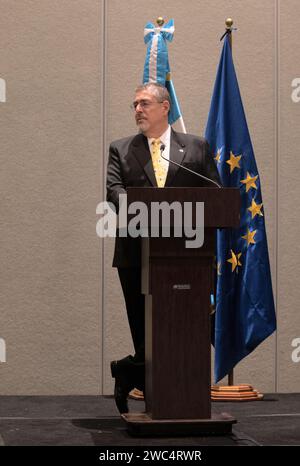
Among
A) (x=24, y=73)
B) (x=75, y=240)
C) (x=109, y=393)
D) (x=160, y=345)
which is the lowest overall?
(x=109, y=393)

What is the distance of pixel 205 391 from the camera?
11.5ft

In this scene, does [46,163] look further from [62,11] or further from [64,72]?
[62,11]

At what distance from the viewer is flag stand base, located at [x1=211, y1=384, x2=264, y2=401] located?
4.64 m

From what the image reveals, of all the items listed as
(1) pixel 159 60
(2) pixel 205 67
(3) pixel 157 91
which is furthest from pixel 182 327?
(2) pixel 205 67

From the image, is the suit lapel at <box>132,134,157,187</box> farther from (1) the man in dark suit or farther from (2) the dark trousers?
(2) the dark trousers

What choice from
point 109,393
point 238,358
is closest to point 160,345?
point 238,358

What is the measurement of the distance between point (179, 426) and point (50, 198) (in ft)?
6.77

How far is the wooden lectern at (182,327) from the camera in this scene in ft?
11.4

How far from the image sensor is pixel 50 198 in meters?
5.09

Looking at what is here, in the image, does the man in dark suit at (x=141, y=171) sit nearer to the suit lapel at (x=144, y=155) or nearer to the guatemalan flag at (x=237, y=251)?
the suit lapel at (x=144, y=155)

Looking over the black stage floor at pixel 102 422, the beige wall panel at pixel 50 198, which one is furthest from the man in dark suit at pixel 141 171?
the beige wall panel at pixel 50 198

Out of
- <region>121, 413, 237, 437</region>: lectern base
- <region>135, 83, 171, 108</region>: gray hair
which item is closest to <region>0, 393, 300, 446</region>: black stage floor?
<region>121, 413, 237, 437</region>: lectern base

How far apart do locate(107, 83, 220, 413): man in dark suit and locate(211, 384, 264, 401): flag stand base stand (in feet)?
2.94
